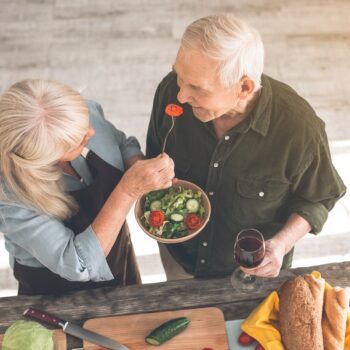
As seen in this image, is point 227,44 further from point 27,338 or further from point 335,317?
point 27,338

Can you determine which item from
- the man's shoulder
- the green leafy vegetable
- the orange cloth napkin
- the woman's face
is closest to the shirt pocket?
the man's shoulder

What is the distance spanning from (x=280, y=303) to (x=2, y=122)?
3.35 feet

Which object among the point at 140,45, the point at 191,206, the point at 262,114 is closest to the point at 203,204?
the point at 191,206

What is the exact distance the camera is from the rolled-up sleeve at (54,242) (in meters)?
1.78

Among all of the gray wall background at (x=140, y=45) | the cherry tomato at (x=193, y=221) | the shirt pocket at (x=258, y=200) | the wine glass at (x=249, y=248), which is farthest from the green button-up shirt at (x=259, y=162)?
the gray wall background at (x=140, y=45)

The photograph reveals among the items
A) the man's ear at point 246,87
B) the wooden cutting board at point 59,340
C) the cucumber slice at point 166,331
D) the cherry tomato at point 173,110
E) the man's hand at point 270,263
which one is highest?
the man's ear at point 246,87

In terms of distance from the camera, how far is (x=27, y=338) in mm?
1648

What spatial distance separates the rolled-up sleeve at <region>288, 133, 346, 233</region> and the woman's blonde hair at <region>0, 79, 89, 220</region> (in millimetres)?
743

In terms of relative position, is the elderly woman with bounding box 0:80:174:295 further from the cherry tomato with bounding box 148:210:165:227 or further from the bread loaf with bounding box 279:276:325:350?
the bread loaf with bounding box 279:276:325:350

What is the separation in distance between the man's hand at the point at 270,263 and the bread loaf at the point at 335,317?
0.58ft

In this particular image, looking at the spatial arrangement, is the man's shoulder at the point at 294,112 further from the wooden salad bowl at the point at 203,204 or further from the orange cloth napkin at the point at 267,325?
the orange cloth napkin at the point at 267,325

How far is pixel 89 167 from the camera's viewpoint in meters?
2.04

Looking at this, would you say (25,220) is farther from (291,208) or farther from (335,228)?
(335,228)

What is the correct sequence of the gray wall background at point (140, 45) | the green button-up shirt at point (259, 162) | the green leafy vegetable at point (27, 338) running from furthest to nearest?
the gray wall background at point (140, 45) < the green button-up shirt at point (259, 162) < the green leafy vegetable at point (27, 338)
